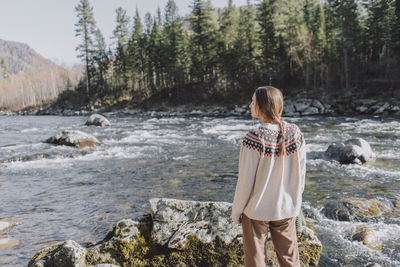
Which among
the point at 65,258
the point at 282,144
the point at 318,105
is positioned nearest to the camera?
the point at 282,144

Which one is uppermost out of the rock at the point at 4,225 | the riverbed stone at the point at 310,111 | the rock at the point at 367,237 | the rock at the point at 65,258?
the riverbed stone at the point at 310,111

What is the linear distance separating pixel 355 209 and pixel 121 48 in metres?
67.2

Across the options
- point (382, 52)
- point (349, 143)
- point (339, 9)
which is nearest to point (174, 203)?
point (349, 143)

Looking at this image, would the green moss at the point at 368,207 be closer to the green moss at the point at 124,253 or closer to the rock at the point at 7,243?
the green moss at the point at 124,253

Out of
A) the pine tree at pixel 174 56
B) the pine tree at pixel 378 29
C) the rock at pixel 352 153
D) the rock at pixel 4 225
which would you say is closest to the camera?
the rock at pixel 4 225

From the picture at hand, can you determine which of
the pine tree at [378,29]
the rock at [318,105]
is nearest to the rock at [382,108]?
the rock at [318,105]

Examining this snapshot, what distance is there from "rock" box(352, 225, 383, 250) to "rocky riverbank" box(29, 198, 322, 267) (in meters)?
1.49

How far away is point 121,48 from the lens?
66.3 m

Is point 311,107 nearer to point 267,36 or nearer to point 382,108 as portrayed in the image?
point 382,108

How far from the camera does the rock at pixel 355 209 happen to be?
600 cm

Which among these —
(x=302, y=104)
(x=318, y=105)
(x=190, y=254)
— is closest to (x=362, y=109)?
(x=318, y=105)

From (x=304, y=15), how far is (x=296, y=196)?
60335 mm

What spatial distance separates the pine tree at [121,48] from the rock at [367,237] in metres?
64.7

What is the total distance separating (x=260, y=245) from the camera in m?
2.63
